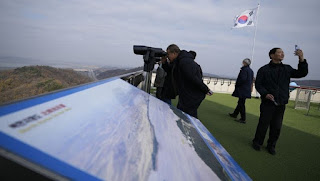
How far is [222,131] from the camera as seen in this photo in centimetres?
464

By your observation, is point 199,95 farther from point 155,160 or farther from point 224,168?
point 155,160

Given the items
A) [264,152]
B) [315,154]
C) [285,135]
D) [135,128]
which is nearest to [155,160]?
[135,128]

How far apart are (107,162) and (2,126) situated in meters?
0.29

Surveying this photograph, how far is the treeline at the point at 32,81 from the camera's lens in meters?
0.95

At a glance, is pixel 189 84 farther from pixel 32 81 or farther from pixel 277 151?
pixel 277 151

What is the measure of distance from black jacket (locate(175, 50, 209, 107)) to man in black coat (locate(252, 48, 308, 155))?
1251 millimetres

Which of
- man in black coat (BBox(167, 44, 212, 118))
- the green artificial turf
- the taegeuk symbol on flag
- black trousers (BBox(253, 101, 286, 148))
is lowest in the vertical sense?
the green artificial turf

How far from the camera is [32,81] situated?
1.19m

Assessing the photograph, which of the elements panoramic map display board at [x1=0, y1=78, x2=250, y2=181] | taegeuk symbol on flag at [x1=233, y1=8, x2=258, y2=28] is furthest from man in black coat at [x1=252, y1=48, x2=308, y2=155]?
taegeuk symbol on flag at [x1=233, y1=8, x2=258, y2=28]

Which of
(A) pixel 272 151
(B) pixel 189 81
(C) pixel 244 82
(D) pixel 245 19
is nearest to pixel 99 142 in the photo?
(B) pixel 189 81

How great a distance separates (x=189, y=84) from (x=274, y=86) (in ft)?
4.87

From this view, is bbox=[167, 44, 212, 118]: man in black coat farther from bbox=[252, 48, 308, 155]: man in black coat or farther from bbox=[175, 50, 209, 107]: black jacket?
bbox=[252, 48, 308, 155]: man in black coat

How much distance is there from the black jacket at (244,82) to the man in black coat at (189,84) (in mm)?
3123

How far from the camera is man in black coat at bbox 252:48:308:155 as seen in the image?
10.7 ft
